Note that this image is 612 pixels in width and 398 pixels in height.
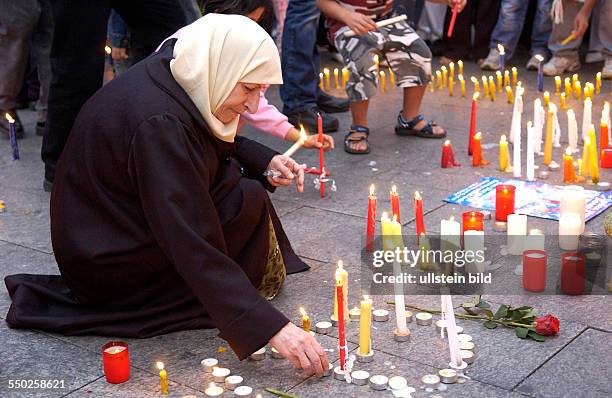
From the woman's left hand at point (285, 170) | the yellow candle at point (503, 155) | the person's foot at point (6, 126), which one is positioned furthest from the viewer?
the person's foot at point (6, 126)

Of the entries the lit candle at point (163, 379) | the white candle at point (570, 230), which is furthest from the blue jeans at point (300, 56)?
the lit candle at point (163, 379)

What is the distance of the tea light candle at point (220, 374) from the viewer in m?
3.08

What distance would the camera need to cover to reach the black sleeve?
2.95 metres

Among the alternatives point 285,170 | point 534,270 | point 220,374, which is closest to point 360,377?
point 220,374

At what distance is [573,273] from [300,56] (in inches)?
121

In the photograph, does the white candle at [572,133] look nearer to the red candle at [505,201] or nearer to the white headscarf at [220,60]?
the red candle at [505,201]

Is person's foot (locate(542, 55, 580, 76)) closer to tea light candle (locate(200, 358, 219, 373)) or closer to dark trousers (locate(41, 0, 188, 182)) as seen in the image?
dark trousers (locate(41, 0, 188, 182))

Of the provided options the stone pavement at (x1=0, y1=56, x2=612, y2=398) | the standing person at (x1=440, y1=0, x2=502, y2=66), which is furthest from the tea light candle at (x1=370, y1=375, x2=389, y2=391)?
the standing person at (x1=440, y1=0, x2=502, y2=66)

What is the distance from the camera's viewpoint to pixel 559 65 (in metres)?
7.53

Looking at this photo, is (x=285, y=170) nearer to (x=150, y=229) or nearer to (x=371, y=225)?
(x=371, y=225)

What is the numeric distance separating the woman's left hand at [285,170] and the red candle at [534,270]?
3.03 feet

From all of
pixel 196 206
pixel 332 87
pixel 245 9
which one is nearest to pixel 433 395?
pixel 196 206

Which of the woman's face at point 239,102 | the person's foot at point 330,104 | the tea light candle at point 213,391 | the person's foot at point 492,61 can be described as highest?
the woman's face at point 239,102

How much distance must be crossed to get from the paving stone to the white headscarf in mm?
1287
